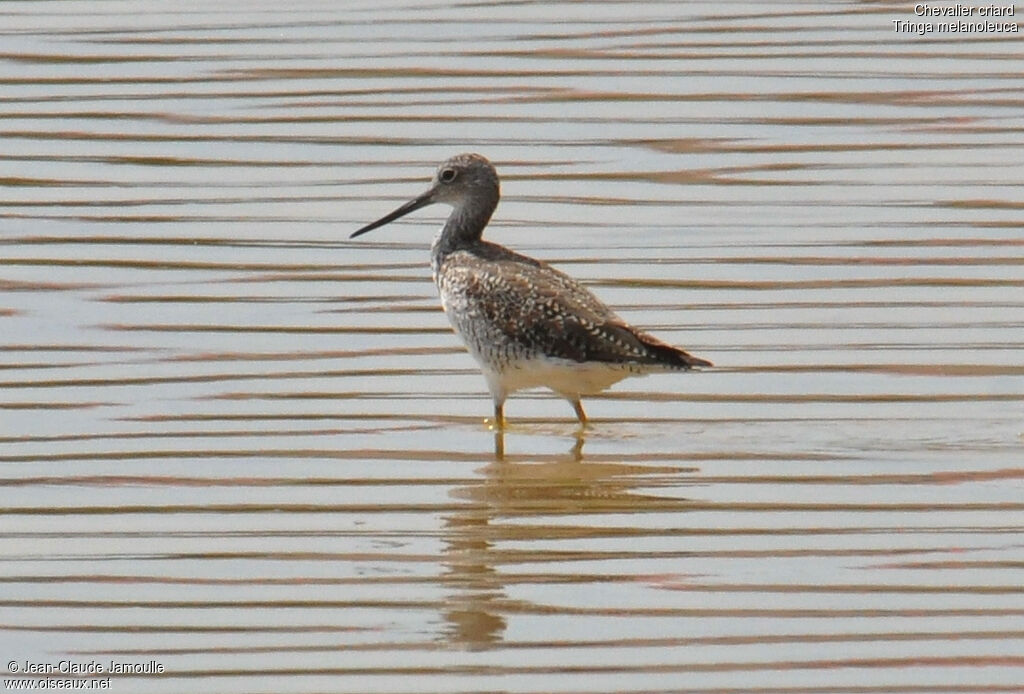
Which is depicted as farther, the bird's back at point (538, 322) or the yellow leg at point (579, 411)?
the yellow leg at point (579, 411)

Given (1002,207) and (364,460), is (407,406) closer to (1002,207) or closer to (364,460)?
(364,460)

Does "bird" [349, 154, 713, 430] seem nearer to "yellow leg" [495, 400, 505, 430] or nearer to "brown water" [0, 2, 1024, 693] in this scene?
"yellow leg" [495, 400, 505, 430]

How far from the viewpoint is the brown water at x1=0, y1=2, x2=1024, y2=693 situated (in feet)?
18.9

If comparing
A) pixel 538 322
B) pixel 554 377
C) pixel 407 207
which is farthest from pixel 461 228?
pixel 554 377

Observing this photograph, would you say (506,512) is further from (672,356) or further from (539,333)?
(539,333)

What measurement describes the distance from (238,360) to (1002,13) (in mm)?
4677

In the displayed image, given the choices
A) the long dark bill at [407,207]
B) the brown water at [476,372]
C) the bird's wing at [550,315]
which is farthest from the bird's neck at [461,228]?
the bird's wing at [550,315]

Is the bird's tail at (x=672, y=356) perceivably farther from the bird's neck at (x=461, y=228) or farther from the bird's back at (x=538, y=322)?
the bird's neck at (x=461, y=228)

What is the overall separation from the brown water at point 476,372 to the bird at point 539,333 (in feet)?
0.58

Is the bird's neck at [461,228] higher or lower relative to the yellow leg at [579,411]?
higher

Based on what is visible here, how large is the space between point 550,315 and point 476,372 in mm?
514

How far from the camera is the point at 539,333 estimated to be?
26.5ft

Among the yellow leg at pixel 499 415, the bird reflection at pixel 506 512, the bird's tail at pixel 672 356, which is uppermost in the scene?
the bird's tail at pixel 672 356

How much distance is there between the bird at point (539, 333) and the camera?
781 centimetres
